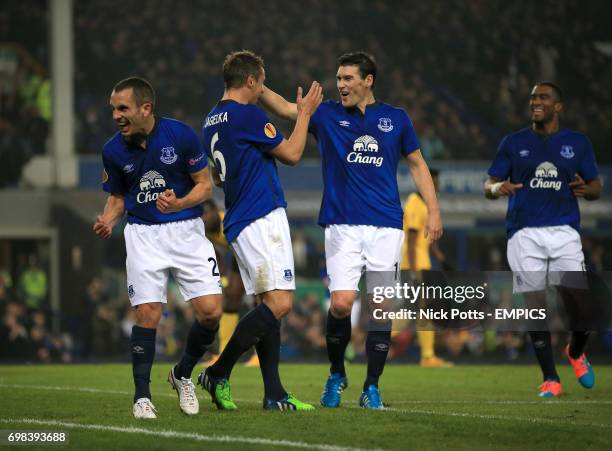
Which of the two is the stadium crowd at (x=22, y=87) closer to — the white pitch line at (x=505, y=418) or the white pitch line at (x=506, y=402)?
the white pitch line at (x=506, y=402)

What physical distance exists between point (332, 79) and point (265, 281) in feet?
66.3

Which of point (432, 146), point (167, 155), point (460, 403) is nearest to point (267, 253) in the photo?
point (167, 155)

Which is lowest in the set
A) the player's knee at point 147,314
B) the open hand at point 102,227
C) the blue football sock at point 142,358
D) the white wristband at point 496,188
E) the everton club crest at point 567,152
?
the blue football sock at point 142,358

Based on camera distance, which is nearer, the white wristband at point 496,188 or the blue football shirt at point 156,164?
the blue football shirt at point 156,164

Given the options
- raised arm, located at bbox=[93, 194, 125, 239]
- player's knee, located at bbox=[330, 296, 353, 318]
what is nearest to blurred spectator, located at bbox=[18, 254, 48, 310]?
player's knee, located at bbox=[330, 296, 353, 318]

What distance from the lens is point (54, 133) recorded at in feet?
79.6

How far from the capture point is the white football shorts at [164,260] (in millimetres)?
7457

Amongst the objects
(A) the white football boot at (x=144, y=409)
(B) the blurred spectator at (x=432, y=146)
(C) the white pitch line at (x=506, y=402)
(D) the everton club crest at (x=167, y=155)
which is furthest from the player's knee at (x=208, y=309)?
(B) the blurred spectator at (x=432, y=146)

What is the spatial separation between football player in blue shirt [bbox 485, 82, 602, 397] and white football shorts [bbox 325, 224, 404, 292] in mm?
1953

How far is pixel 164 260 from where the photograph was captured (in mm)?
7484

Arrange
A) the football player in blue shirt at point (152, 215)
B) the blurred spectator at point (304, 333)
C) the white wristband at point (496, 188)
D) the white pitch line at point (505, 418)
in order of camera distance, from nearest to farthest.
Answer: the white pitch line at point (505, 418), the football player in blue shirt at point (152, 215), the white wristband at point (496, 188), the blurred spectator at point (304, 333)

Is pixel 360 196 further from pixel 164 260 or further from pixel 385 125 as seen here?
pixel 164 260

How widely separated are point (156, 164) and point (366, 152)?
1.50 metres

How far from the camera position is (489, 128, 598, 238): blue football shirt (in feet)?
32.6
